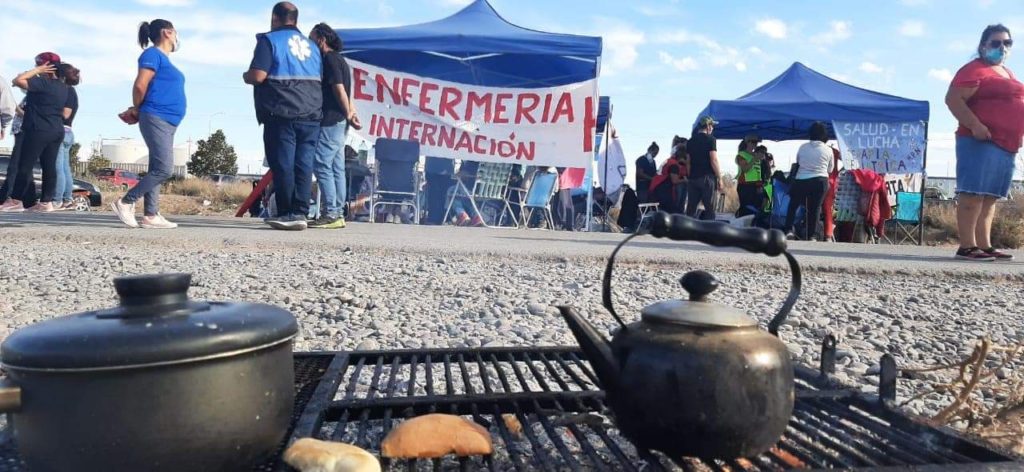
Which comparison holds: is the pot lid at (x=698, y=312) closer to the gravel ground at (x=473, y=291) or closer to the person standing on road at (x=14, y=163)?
the gravel ground at (x=473, y=291)

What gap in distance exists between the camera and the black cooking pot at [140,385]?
844mm

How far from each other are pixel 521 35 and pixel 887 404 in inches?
339

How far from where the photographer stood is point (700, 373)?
39.1 inches

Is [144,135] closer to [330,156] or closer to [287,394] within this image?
[330,156]

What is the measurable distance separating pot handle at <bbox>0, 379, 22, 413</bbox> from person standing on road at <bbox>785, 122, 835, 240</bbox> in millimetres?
8467

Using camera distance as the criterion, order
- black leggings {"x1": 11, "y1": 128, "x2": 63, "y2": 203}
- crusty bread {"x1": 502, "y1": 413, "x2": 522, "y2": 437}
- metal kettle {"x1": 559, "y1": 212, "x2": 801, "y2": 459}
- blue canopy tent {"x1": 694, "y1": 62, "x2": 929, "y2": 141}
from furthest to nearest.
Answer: blue canopy tent {"x1": 694, "y1": 62, "x2": 929, "y2": 141} → black leggings {"x1": 11, "y1": 128, "x2": 63, "y2": 203} → crusty bread {"x1": 502, "y1": 413, "x2": 522, "y2": 437} → metal kettle {"x1": 559, "y1": 212, "x2": 801, "y2": 459}

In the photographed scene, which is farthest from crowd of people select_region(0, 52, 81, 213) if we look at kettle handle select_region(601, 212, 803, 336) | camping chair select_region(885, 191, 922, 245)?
camping chair select_region(885, 191, 922, 245)

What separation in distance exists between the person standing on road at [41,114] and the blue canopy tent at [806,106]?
340 inches

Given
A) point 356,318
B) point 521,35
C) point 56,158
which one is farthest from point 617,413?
point 521,35

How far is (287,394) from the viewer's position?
1.04m

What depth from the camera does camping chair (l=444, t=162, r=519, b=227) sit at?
9703 millimetres

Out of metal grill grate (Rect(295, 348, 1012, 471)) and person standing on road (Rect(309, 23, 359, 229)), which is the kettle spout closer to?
metal grill grate (Rect(295, 348, 1012, 471))

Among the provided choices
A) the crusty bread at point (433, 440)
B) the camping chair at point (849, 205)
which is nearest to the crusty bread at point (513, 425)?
the crusty bread at point (433, 440)

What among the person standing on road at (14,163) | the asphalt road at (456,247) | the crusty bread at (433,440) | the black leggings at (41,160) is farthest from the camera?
the person standing on road at (14,163)
